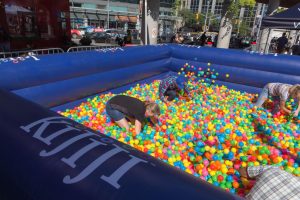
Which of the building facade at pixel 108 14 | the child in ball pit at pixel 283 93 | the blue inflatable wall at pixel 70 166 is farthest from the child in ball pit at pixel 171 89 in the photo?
the building facade at pixel 108 14

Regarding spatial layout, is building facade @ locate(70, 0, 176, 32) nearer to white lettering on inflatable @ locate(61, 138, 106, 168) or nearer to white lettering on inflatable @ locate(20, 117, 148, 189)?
white lettering on inflatable @ locate(20, 117, 148, 189)

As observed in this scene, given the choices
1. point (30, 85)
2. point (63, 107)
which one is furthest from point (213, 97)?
point (30, 85)

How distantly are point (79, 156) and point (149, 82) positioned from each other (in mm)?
4856

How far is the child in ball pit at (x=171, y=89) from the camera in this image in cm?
463

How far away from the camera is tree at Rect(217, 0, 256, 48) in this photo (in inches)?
341

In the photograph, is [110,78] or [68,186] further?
[110,78]

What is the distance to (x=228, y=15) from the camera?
353 inches

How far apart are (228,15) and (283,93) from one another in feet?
19.0

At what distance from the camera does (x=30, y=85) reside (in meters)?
3.50

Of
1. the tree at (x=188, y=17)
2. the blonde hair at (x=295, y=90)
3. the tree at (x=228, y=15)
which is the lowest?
the blonde hair at (x=295, y=90)

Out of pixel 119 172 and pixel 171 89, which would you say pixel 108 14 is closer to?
pixel 171 89

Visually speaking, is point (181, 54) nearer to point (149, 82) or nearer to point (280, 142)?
point (149, 82)

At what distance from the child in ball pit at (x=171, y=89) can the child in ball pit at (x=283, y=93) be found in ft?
4.58

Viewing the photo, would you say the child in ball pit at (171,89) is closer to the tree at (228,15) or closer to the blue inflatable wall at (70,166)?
the blue inflatable wall at (70,166)
